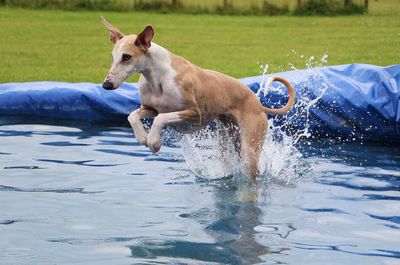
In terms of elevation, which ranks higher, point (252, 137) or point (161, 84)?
point (161, 84)

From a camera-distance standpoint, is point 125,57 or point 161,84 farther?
point 161,84

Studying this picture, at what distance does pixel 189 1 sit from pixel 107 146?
56.9 ft

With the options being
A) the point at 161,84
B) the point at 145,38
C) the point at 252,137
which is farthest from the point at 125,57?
the point at 252,137

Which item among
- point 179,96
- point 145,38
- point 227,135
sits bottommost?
point 227,135

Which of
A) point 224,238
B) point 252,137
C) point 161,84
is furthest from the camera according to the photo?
point 252,137

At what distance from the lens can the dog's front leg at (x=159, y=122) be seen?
652 cm

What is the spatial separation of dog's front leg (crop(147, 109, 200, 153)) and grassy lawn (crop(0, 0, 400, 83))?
595 cm

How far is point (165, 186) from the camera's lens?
7.31m

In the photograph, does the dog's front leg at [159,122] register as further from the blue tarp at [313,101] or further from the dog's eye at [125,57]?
the blue tarp at [313,101]

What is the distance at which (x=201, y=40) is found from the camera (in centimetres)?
1789

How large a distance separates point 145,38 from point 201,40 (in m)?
11.5

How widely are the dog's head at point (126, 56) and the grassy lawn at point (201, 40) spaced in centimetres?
594

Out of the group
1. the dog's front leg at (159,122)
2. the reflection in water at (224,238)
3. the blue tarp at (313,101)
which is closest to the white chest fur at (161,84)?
the dog's front leg at (159,122)

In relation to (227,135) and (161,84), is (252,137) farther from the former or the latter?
(161,84)
